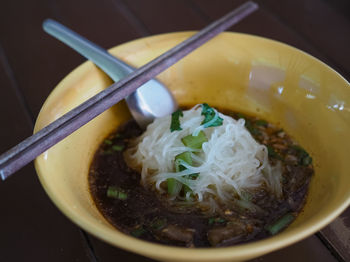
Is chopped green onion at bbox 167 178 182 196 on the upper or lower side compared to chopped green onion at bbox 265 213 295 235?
upper

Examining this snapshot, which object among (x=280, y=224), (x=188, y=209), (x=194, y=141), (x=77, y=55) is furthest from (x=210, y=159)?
Result: (x=77, y=55)

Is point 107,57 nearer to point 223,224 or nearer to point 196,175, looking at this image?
point 196,175

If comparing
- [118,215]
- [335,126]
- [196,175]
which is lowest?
[335,126]

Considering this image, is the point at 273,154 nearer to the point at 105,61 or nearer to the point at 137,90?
the point at 137,90

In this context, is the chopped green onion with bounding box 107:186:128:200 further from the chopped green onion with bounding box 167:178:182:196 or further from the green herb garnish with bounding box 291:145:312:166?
the green herb garnish with bounding box 291:145:312:166

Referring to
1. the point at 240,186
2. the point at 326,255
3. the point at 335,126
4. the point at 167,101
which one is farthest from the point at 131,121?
the point at 326,255

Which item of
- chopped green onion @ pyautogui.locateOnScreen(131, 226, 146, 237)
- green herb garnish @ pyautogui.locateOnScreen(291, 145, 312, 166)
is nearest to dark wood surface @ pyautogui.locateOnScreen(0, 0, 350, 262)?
chopped green onion @ pyautogui.locateOnScreen(131, 226, 146, 237)

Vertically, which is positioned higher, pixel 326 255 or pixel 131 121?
pixel 131 121

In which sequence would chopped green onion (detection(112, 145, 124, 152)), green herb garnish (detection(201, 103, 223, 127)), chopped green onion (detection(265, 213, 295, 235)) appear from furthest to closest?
1. chopped green onion (detection(112, 145, 124, 152))
2. green herb garnish (detection(201, 103, 223, 127))
3. chopped green onion (detection(265, 213, 295, 235))
